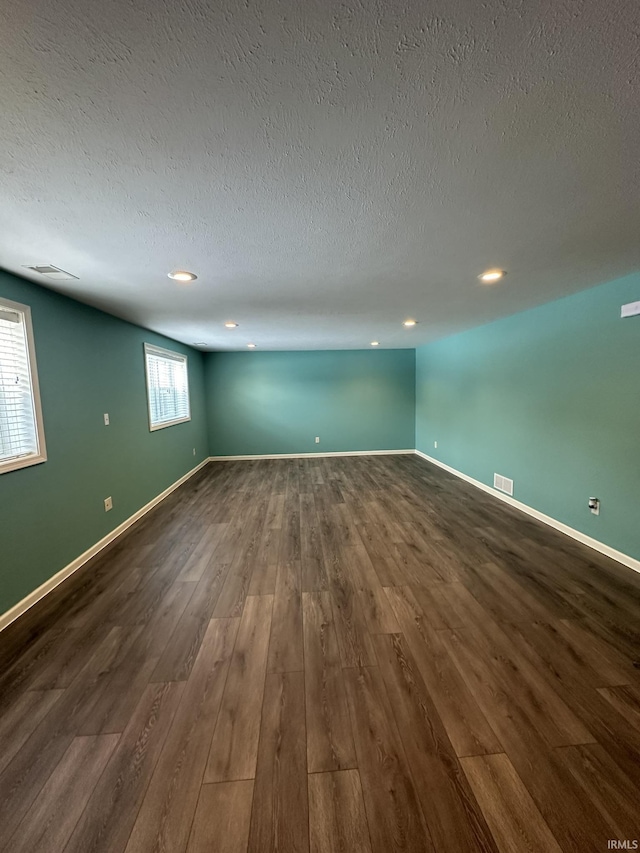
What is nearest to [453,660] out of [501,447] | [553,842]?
[553,842]

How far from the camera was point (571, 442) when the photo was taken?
2.89 metres

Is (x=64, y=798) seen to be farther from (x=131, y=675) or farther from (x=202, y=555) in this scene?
Answer: (x=202, y=555)

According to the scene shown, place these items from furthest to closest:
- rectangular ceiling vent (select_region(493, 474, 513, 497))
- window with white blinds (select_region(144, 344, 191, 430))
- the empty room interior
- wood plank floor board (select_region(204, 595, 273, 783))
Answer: window with white blinds (select_region(144, 344, 191, 430))
rectangular ceiling vent (select_region(493, 474, 513, 497))
wood plank floor board (select_region(204, 595, 273, 783))
the empty room interior

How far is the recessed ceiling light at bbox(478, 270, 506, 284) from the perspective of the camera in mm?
2220

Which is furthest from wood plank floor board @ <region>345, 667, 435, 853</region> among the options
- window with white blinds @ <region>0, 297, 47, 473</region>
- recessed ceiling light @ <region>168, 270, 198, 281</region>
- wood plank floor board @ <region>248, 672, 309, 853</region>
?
recessed ceiling light @ <region>168, 270, 198, 281</region>

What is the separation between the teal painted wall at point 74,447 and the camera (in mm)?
2086

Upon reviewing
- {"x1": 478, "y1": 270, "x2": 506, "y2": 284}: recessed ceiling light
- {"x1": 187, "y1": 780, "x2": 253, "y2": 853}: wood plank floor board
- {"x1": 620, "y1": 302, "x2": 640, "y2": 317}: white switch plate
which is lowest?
{"x1": 187, "y1": 780, "x2": 253, "y2": 853}: wood plank floor board

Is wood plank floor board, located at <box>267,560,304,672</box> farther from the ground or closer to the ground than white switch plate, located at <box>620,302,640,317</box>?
closer to the ground

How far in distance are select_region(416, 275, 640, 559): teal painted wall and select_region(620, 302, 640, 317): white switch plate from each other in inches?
2.0

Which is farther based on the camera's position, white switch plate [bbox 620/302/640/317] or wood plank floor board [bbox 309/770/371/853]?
white switch plate [bbox 620/302/640/317]

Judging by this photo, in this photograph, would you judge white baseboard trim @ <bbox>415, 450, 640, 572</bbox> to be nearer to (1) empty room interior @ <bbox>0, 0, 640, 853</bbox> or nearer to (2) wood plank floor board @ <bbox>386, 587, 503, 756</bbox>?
(1) empty room interior @ <bbox>0, 0, 640, 853</bbox>

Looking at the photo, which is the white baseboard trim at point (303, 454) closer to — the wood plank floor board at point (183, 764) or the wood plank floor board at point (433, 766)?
the wood plank floor board at point (183, 764)

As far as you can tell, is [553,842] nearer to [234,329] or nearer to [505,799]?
[505,799]

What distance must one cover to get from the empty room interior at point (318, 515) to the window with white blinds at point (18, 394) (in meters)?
0.02
